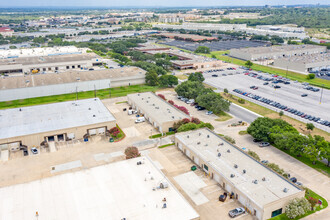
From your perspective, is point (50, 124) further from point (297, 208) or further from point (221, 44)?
point (221, 44)

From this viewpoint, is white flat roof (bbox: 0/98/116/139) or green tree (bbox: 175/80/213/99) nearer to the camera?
white flat roof (bbox: 0/98/116/139)

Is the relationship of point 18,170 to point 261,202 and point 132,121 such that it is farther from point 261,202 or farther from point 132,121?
point 261,202

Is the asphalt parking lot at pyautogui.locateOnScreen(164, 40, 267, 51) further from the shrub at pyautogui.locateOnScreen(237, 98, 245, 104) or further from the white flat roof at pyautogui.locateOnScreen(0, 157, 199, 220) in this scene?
the white flat roof at pyautogui.locateOnScreen(0, 157, 199, 220)

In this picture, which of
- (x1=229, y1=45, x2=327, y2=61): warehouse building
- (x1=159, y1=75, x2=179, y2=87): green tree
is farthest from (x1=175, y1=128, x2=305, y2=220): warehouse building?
(x1=229, y1=45, x2=327, y2=61): warehouse building

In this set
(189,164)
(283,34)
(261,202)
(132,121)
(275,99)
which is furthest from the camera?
(283,34)

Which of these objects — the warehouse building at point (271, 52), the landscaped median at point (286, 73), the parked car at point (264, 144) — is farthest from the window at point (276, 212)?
the warehouse building at point (271, 52)

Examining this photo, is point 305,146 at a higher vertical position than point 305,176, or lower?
higher

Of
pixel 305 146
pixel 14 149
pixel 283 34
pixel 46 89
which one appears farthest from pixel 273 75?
pixel 283 34

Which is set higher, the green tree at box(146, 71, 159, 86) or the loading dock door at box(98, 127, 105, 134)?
the green tree at box(146, 71, 159, 86)
